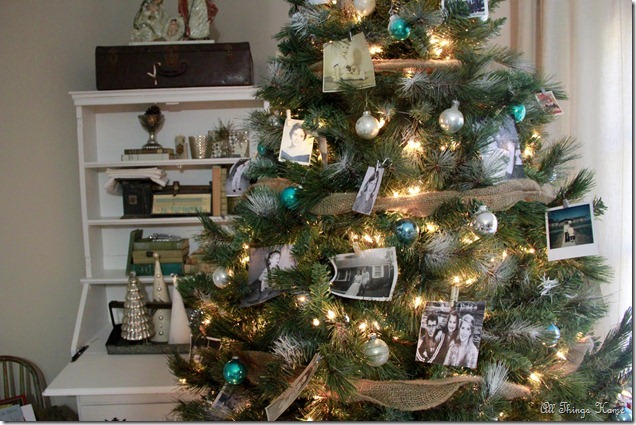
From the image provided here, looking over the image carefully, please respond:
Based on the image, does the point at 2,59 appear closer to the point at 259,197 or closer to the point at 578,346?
the point at 259,197

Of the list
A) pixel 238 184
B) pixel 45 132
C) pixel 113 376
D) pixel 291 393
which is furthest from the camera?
pixel 45 132

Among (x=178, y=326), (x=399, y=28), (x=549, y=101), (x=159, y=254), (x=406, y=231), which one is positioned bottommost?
(x=178, y=326)

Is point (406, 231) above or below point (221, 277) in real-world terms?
above

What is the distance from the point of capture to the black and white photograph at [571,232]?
0.85 m

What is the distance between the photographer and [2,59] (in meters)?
1.96

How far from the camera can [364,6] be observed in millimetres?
829

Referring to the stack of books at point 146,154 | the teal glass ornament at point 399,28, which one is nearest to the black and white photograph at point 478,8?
the teal glass ornament at point 399,28

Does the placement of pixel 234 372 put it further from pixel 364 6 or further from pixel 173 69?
pixel 173 69

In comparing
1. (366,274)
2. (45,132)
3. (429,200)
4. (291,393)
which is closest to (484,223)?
(429,200)

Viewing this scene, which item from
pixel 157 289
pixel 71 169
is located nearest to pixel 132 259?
pixel 157 289

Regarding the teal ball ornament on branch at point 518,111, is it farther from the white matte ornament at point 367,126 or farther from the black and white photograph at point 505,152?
the white matte ornament at point 367,126

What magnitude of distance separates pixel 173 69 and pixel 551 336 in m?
1.58

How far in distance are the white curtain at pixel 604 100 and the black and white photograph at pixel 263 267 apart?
1085 millimetres

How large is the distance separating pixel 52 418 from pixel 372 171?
6.30ft
